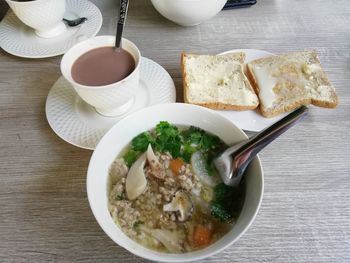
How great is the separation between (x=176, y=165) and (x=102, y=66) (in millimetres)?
394

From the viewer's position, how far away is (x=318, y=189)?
0.86 meters

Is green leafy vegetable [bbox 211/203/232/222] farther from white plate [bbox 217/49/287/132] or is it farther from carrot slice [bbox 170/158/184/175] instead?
white plate [bbox 217/49/287/132]

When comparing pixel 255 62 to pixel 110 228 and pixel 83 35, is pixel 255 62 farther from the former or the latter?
pixel 110 228

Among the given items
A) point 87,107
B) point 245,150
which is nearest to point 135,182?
point 245,150

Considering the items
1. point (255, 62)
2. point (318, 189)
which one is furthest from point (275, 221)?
point (255, 62)

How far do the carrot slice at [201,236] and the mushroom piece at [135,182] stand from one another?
0.16 metres

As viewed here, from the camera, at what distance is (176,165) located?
0.81m

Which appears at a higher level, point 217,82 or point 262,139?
point 262,139

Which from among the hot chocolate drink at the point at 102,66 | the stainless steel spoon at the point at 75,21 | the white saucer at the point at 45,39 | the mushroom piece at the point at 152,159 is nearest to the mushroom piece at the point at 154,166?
the mushroom piece at the point at 152,159

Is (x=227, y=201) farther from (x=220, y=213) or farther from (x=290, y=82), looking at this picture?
(x=290, y=82)

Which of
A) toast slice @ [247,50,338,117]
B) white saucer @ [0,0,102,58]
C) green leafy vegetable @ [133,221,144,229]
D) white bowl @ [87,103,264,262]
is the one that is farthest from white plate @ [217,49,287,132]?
white saucer @ [0,0,102,58]

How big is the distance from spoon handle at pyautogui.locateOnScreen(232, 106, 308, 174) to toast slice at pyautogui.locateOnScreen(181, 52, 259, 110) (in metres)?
0.32

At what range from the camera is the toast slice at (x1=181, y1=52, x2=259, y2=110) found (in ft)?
3.32

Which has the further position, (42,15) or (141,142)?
(42,15)
